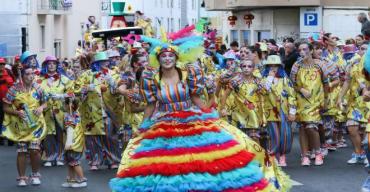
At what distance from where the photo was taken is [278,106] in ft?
51.8

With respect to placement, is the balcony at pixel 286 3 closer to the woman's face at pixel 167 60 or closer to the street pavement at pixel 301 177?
the street pavement at pixel 301 177

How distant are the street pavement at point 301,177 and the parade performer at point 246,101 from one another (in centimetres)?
91

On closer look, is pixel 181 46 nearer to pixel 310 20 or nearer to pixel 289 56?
pixel 289 56

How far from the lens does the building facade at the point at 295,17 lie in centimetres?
3256

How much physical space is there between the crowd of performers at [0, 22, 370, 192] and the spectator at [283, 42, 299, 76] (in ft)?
7.04

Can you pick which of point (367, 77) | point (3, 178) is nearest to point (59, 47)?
point (3, 178)

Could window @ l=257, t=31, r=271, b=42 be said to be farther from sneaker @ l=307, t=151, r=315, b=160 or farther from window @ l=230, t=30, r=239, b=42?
sneaker @ l=307, t=151, r=315, b=160

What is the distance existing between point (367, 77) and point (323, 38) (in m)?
7.75

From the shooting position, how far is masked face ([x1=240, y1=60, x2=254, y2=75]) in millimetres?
14633

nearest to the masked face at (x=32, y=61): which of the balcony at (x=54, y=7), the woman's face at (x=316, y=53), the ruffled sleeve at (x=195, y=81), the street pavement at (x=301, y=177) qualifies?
the street pavement at (x=301, y=177)

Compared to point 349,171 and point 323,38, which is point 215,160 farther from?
point 323,38

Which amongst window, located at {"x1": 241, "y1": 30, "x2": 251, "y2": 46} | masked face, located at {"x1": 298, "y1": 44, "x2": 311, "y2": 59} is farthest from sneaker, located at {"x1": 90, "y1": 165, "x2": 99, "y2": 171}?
window, located at {"x1": 241, "y1": 30, "x2": 251, "y2": 46}

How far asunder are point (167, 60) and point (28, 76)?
3893 mm

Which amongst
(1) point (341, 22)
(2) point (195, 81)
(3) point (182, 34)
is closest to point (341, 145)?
(3) point (182, 34)
